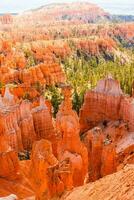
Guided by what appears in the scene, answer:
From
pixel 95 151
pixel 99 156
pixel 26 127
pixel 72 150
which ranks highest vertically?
pixel 72 150

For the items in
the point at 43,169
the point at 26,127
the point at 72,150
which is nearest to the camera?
the point at 43,169

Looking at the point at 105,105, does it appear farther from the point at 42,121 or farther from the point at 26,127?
the point at 26,127

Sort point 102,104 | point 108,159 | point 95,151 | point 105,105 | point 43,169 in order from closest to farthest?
point 43,169, point 108,159, point 95,151, point 105,105, point 102,104

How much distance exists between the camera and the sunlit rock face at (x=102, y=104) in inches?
890

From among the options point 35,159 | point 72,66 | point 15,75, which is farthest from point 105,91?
point 72,66

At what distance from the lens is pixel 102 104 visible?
75.8 feet

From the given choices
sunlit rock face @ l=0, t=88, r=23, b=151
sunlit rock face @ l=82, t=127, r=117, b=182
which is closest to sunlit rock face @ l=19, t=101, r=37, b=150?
sunlit rock face @ l=0, t=88, r=23, b=151

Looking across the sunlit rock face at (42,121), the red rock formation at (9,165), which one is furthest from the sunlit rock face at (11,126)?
the red rock formation at (9,165)

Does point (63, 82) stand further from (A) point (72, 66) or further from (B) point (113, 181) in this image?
(B) point (113, 181)

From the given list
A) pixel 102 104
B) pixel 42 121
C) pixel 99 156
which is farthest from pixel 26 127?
pixel 99 156

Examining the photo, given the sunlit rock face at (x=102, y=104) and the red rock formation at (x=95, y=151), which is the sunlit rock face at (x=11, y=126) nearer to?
the sunlit rock face at (x=102, y=104)

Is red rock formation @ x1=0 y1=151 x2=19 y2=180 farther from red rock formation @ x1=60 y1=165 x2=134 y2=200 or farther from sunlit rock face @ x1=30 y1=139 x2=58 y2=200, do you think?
red rock formation @ x1=60 y1=165 x2=134 y2=200

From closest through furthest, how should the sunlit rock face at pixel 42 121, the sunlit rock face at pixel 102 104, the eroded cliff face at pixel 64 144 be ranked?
1. the eroded cliff face at pixel 64 144
2. the sunlit rock face at pixel 42 121
3. the sunlit rock face at pixel 102 104

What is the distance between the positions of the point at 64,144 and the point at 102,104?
23.2 feet
